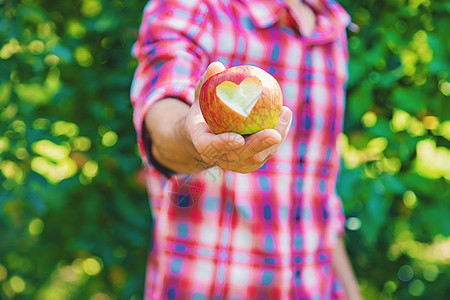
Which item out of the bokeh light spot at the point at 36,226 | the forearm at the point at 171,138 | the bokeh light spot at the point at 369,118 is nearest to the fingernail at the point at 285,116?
the forearm at the point at 171,138

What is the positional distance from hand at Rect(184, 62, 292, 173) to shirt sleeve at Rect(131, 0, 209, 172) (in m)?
0.15

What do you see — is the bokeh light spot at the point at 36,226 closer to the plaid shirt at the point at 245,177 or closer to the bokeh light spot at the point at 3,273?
the bokeh light spot at the point at 3,273

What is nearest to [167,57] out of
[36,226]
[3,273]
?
[36,226]

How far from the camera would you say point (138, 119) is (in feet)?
2.65

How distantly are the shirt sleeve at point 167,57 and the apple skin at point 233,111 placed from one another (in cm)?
11

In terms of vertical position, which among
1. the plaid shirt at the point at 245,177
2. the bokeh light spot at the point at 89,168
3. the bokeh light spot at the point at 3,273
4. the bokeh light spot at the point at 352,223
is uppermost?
the plaid shirt at the point at 245,177

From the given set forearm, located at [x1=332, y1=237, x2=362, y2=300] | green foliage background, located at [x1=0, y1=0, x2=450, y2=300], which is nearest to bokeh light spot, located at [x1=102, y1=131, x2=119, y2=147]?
green foliage background, located at [x1=0, y1=0, x2=450, y2=300]

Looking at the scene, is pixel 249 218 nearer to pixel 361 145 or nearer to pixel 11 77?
pixel 361 145

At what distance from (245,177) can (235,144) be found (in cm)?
37

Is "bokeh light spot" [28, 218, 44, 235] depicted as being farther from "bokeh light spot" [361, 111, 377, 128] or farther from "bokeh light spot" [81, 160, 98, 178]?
"bokeh light spot" [361, 111, 377, 128]

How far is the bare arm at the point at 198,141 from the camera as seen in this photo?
1.97 feet

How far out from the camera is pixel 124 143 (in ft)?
5.05

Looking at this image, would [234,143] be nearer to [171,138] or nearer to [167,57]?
[171,138]

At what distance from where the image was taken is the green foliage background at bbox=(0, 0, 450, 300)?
4.66 ft
